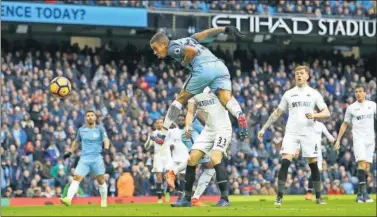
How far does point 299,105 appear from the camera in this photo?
2041 centimetres

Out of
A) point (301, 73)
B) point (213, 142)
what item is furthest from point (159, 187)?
point (213, 142)

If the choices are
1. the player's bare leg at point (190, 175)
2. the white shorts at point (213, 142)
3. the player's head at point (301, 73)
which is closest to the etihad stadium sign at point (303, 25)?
the player's head at point (301, 73)

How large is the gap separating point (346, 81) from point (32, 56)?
46.8ft

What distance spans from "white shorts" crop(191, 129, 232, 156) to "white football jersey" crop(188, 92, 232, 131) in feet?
0.39

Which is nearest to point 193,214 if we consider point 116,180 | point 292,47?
point 116,180

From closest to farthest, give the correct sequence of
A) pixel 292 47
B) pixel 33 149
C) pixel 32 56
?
pixel 33 149 → pixel 32 56 → pixel 292 47

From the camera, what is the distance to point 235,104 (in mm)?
17906

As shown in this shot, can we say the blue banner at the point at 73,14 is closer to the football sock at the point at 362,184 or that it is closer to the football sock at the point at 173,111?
the football sock at the point at 362,184

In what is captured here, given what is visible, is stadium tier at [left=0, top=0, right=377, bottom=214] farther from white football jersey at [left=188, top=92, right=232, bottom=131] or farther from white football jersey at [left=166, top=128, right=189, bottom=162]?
white football jersey at [left=188, top=92, right=232, bottom=131]

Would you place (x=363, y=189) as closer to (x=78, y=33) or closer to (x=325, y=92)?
(x=325, y=92)

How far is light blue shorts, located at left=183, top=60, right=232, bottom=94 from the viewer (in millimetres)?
17781

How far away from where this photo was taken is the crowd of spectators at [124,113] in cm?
3359

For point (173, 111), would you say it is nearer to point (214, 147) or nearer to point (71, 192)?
point (214, 147)

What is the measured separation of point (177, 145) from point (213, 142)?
9.59 metres
